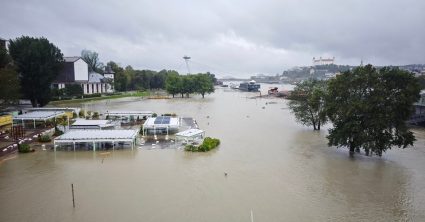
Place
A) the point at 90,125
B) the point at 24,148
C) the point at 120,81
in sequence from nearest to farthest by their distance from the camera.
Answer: the point at 24,148 → the point at 90,125 → the point at 120,81

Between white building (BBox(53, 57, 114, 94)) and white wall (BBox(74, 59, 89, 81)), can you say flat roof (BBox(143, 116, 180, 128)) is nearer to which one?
white building (BBox(53, 57, 114, 94))

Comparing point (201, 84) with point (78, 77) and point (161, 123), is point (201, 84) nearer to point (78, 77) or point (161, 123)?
point (78, 77)

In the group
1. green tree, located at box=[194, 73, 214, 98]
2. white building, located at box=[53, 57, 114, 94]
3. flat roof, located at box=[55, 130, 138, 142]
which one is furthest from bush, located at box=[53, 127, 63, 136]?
green tree, located at box=[194, 73, 214, 98]

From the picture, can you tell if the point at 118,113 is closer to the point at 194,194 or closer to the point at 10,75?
the point at 10,75

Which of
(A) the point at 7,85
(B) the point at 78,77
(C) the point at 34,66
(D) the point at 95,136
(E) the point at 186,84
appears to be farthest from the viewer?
(E) the point at 186,84

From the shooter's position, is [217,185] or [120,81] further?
[120,81]

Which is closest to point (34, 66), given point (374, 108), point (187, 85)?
point (374, 108)
